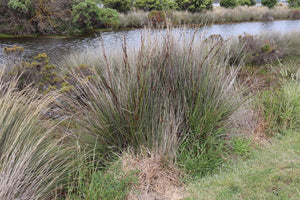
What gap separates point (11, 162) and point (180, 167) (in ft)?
5.64

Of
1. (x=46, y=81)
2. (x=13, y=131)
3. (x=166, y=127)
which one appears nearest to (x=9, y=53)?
(x=46, y=81)

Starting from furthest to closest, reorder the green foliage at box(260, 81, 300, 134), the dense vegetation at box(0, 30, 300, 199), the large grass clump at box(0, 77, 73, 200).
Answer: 1. the green foliage at box(260, 81, 300, 134)
2. the dense vegetation at box(0, 30, 300, 199)
3. the large grass clump at box(0, 77, 73, 200)

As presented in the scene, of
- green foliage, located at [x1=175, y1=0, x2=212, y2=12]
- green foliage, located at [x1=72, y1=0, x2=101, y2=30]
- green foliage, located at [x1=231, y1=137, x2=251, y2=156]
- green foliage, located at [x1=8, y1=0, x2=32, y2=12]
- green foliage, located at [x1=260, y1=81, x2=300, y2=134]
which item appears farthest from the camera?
green foliage, located at [x1=175, y1=0, x2=212, y2=12]

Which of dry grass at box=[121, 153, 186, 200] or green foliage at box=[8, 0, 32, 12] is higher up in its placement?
green foliage at box=[8, 0, 32, 12]

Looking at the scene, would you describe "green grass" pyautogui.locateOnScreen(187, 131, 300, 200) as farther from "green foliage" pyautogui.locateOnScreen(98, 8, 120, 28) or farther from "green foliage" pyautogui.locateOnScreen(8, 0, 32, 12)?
"green foliage" pyautogui.locateOnScreen(98, 8, 120, 28)

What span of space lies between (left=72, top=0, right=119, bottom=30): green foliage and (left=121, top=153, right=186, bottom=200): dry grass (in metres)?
14.1

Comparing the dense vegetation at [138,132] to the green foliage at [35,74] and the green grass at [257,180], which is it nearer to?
the green grass at [257,180]

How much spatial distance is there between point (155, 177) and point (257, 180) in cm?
105

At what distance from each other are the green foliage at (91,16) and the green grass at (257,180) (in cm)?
A: 1411

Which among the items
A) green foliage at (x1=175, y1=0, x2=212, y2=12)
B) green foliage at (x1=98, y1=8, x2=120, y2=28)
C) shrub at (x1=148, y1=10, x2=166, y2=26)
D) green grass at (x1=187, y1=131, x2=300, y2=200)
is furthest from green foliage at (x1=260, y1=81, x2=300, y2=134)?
green foliage at (x1=175, y1=0, x2=212, y2=12)

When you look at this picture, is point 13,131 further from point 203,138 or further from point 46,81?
point 46,81

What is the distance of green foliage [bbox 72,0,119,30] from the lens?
16.0 metres

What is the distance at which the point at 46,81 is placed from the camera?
17.7 feet

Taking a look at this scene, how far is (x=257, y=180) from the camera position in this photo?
2.85m
